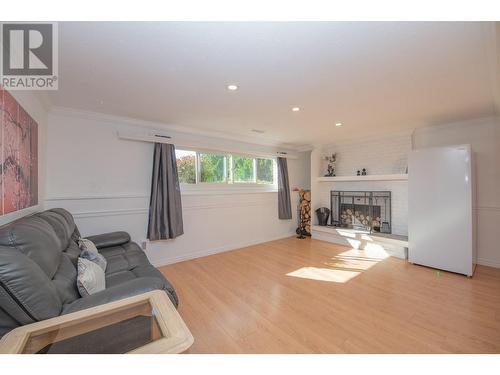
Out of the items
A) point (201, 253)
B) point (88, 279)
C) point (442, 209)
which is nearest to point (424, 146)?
point (442, 209)

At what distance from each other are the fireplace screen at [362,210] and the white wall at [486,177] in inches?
44.4

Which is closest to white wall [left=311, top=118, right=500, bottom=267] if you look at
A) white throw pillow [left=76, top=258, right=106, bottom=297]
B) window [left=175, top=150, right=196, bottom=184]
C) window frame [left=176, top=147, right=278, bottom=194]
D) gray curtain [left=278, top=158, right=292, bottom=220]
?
gray curtain [left=278, top=158, right=292, bottom=220]

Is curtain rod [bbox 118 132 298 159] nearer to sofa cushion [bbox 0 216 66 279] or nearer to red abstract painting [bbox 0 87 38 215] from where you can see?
red abstract painting [bbox 0 87 38 215]

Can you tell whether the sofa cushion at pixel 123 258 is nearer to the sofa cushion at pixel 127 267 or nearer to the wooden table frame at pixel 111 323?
the sofa cushion at pixel 127 267

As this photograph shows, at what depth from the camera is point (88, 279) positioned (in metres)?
1.42

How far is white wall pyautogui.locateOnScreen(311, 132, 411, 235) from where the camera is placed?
12.3 ft

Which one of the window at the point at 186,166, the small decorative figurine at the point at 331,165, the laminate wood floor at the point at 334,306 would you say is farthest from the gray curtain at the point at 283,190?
the window at the point at 186,166

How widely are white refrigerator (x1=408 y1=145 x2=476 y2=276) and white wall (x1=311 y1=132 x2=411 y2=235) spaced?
25.7 inches

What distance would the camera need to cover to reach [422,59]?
1616 millimetres

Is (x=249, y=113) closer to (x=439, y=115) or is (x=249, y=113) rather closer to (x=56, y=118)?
(x=56, y=118)

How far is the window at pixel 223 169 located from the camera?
3596mm

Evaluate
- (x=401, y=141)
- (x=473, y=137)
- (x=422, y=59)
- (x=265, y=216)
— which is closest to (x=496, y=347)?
(x=422, y=59)

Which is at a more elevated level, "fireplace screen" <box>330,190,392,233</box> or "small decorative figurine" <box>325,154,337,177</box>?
"small decorative figurine" <box>325,154,337,177</box>
